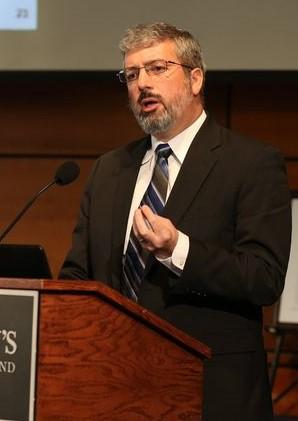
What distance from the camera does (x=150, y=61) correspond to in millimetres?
2125

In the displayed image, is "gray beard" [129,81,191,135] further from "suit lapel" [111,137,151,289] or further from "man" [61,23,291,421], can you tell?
"suit lapel" [111,137,151,289]

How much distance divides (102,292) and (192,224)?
1.57 feet

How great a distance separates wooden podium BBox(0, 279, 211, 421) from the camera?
156 centimetres

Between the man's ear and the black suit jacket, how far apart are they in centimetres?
14

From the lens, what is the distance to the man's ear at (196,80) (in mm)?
2204

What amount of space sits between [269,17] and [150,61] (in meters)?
1.60

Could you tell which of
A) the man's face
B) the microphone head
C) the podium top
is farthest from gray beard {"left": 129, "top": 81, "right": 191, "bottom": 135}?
the podium top

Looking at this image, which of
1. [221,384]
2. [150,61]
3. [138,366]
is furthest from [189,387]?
[150,61]

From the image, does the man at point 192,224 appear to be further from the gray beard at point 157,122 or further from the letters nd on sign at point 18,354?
the letters nd on sign at point 18,354

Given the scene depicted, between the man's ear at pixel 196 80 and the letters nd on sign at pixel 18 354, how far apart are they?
0.89 m

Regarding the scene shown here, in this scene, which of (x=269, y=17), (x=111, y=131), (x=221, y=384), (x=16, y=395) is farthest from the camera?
(x=111, y=131)

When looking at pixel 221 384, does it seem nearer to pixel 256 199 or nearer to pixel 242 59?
pixel 256 199

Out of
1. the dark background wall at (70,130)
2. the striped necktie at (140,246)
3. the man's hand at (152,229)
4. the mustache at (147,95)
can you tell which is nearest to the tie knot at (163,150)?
the striped necktie at (140,246)

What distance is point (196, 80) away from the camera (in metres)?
2.22
